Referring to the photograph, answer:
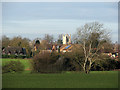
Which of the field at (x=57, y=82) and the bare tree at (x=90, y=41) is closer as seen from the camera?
the field at (x=57, y=82)

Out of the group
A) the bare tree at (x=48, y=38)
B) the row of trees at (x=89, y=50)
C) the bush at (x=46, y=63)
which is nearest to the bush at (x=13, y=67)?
the bush at (x=46, y=63)

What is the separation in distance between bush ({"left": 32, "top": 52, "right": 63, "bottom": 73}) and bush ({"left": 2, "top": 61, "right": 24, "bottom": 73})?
77.1 inches

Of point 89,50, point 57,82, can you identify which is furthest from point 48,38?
point 57,82

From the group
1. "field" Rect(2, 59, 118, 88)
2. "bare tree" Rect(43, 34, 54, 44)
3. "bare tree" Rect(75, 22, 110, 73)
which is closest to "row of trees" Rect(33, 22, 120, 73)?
"bare tree" Rect(75, 22, 110, 73)

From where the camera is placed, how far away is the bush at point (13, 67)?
105 ft

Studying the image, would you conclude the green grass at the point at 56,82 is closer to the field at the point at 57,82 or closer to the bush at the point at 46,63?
the field at the point at 57,82

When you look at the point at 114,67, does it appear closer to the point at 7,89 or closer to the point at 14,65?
the point at 14,65

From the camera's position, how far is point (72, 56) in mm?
37844

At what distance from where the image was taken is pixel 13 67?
32906mm

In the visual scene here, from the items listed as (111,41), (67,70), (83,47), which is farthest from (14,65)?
(111,41)

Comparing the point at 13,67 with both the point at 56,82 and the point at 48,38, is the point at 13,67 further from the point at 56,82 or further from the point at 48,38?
the point at 48,38

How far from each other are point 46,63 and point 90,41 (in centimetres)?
786

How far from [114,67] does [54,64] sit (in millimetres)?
12086

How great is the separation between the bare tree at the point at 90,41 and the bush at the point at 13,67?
9.25 meters
